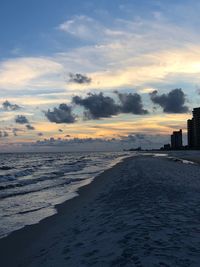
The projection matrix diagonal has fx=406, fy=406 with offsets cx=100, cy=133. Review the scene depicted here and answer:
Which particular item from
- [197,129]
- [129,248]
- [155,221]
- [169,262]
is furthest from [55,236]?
[197,129]

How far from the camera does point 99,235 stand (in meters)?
9.05

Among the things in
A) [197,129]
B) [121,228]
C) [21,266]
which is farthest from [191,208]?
[197,129]

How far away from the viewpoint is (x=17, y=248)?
9992mm

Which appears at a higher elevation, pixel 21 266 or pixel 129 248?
pixel 129 248

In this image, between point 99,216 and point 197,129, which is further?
point 197,129

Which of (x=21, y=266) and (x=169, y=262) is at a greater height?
(x=169, y=262)

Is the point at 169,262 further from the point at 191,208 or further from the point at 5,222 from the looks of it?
the point at 5,222

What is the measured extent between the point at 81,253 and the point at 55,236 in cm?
295

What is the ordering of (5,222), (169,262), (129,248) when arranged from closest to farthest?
(169,262), (129,248), (5,222)

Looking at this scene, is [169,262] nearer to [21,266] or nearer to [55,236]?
[21,266]

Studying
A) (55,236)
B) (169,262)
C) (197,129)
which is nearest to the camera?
(169,262)

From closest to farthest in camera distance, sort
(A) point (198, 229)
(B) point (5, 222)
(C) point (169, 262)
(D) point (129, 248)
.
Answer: (C) point (169, 262), (D) point (129, 248), (A) point (198, 229), (B) point (5, 222)

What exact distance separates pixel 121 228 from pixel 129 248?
1960 millimetres

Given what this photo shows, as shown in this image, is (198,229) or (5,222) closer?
(198,229)
